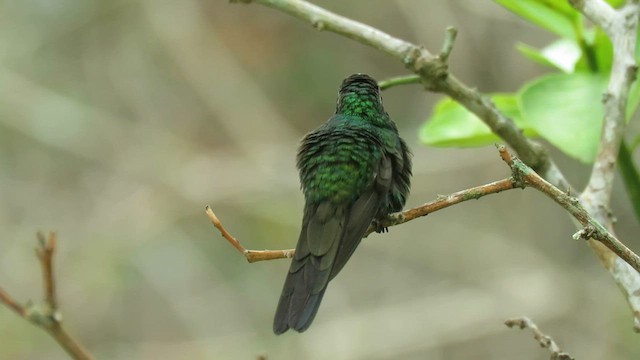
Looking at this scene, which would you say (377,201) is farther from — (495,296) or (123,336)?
(123,336)

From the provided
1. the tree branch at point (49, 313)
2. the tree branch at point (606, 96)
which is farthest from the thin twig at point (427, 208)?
the tree branch at point (49, 313)

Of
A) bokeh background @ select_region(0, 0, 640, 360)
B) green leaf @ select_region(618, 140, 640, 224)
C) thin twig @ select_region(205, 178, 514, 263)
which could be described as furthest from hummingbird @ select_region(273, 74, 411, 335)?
bokeh background @ select_region(0, 0, 640, 360)

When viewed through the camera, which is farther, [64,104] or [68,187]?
[68,187]

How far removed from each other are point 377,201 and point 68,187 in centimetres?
558

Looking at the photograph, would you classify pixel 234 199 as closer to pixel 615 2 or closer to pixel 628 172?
pixel 615 2

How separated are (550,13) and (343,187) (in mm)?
691

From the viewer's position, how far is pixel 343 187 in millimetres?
2326

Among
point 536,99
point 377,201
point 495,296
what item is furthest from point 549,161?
point 495,296

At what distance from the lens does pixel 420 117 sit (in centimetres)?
706

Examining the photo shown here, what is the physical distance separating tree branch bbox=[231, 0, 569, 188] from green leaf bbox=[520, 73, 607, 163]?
0.16ft

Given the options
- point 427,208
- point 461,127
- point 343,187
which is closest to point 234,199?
point 343,187

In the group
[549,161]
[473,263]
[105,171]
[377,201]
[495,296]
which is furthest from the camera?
[105,171]

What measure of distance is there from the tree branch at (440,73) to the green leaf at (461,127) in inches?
5.3

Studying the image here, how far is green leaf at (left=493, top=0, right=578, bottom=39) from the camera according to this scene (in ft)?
7.11
